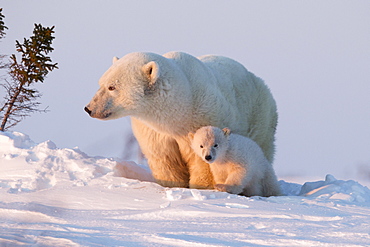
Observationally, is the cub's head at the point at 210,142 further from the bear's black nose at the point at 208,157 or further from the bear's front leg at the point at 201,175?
the bear's front leg at the point at 201,175

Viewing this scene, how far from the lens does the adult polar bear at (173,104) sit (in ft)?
20.2

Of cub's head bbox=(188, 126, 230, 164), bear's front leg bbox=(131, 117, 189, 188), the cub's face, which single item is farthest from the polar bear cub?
the cub's face

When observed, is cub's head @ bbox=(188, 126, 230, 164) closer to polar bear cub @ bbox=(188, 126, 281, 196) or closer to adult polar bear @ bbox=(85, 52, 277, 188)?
polar bear cub @ bbox=(188, 126, 281, 196)

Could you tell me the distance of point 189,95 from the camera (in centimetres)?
662

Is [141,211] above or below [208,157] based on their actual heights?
below

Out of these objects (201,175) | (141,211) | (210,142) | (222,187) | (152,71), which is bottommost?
(141,211)

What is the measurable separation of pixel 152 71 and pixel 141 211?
164cm

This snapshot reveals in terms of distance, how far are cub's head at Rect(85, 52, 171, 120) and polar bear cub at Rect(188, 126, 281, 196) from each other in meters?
0.74

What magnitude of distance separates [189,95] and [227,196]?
1.34 m

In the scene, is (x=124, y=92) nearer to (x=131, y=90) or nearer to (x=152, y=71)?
(x=131, y=90)

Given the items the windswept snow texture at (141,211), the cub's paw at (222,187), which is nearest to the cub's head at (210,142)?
the cub's paw at (222,187)

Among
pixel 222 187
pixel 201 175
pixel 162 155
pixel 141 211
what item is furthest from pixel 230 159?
pixel 141 211

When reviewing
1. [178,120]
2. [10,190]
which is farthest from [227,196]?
[10,190]

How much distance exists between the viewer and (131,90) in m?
6.13
